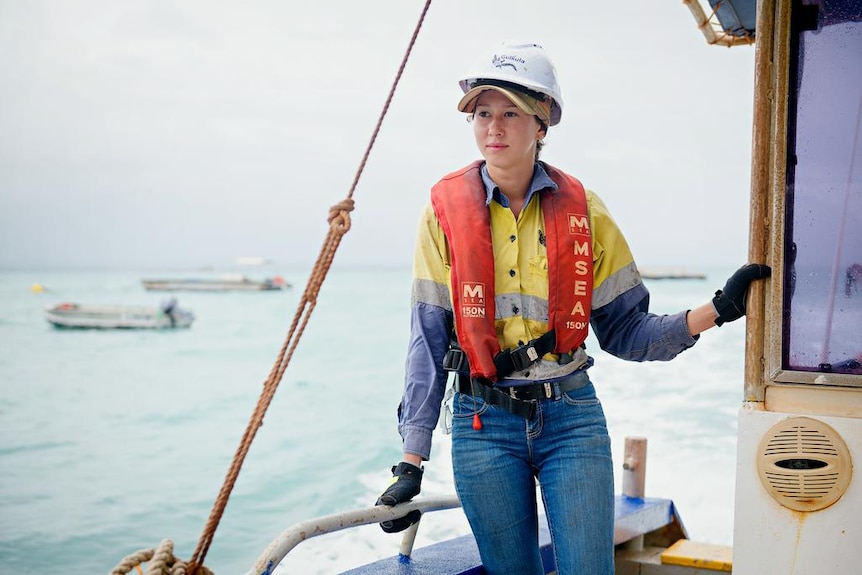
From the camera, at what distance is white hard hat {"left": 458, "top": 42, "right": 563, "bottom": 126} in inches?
74.6

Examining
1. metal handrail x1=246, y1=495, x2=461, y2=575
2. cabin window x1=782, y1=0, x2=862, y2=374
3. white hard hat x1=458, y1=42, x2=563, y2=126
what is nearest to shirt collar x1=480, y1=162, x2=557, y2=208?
white hard hat x1=458, y1=42, x2=563, y2=126

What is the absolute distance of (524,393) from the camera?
193 centimetres

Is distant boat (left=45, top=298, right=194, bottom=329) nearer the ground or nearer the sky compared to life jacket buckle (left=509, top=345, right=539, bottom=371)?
nearer the ground

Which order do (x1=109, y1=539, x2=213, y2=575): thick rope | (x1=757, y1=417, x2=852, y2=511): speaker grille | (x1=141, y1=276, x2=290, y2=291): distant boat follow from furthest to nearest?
(x1=141, y1=276, x2=290, y2=291): distant boat → (x1=757, y1=417, x2=852, y2=511): speaker grille → (x1=109, y1=539, x2=213, y2=575): thick rope

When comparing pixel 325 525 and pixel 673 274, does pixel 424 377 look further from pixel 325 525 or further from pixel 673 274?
pixel 673 274

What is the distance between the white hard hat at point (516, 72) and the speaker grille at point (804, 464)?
0.91 metres

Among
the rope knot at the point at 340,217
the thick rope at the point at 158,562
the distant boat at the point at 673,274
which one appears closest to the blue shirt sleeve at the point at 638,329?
the rope knot at the point at 340,217

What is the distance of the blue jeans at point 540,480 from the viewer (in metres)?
1.88

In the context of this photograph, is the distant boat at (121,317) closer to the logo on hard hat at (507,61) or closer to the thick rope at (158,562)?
the logo on hard hat at (507,61)

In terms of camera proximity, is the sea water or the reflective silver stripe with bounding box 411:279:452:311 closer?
the reflective silver stripe with bounding box 411:279:452:311

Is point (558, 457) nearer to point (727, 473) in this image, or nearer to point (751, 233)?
point (751, 233)

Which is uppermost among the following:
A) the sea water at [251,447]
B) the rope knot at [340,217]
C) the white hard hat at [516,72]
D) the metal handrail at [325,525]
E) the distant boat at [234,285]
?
the white hard hat at [516,72]

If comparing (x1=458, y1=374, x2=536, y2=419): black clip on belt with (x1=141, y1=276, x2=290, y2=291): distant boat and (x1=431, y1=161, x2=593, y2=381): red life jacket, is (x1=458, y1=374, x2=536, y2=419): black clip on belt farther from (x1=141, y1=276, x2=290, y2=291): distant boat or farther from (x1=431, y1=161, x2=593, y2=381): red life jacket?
(x1=141, y1=276, x2=290, y2=291): distant boat

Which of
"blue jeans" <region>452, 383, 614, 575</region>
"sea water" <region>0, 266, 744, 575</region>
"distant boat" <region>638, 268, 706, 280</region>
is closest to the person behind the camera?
"blue jeans" <region>452, 383, 614, 575</region>
